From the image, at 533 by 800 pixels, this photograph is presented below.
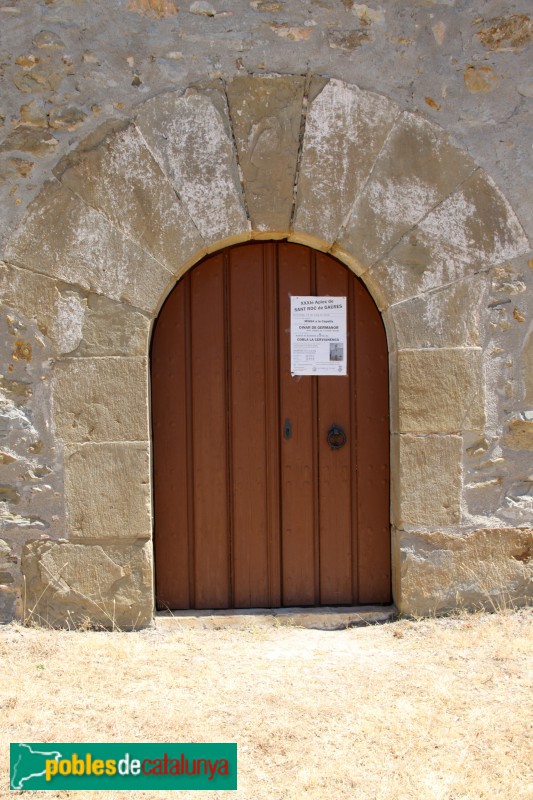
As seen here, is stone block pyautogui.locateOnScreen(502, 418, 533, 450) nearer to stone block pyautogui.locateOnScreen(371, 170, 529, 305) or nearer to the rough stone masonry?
the rough stone masonry

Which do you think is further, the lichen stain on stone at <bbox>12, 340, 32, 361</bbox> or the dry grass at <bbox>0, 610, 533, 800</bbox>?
the lichen stain on stone at <bbox>12, 340, 32, 361</bbox>

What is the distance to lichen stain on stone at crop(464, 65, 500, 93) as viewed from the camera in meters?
3.34

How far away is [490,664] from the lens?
2.90 metres

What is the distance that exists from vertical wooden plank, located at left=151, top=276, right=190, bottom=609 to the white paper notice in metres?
0.55

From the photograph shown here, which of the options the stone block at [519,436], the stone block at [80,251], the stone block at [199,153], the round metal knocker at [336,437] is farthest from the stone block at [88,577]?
the stone block at [519,436]

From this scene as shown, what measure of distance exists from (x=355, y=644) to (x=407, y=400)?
1129mm

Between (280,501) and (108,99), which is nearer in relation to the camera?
(108,99)

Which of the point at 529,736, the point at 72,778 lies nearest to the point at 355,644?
the point at 529,736

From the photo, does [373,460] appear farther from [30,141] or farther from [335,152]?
[30,141]

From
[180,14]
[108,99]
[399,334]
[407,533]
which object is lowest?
[407,533]

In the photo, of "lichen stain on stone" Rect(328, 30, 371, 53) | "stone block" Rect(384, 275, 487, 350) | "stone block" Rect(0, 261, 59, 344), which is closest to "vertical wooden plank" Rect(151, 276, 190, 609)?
"stone block" Rect(0, 261, 59, 344)

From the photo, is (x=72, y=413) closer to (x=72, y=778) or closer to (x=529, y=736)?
(x=72, y=778)

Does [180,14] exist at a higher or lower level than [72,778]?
higher
